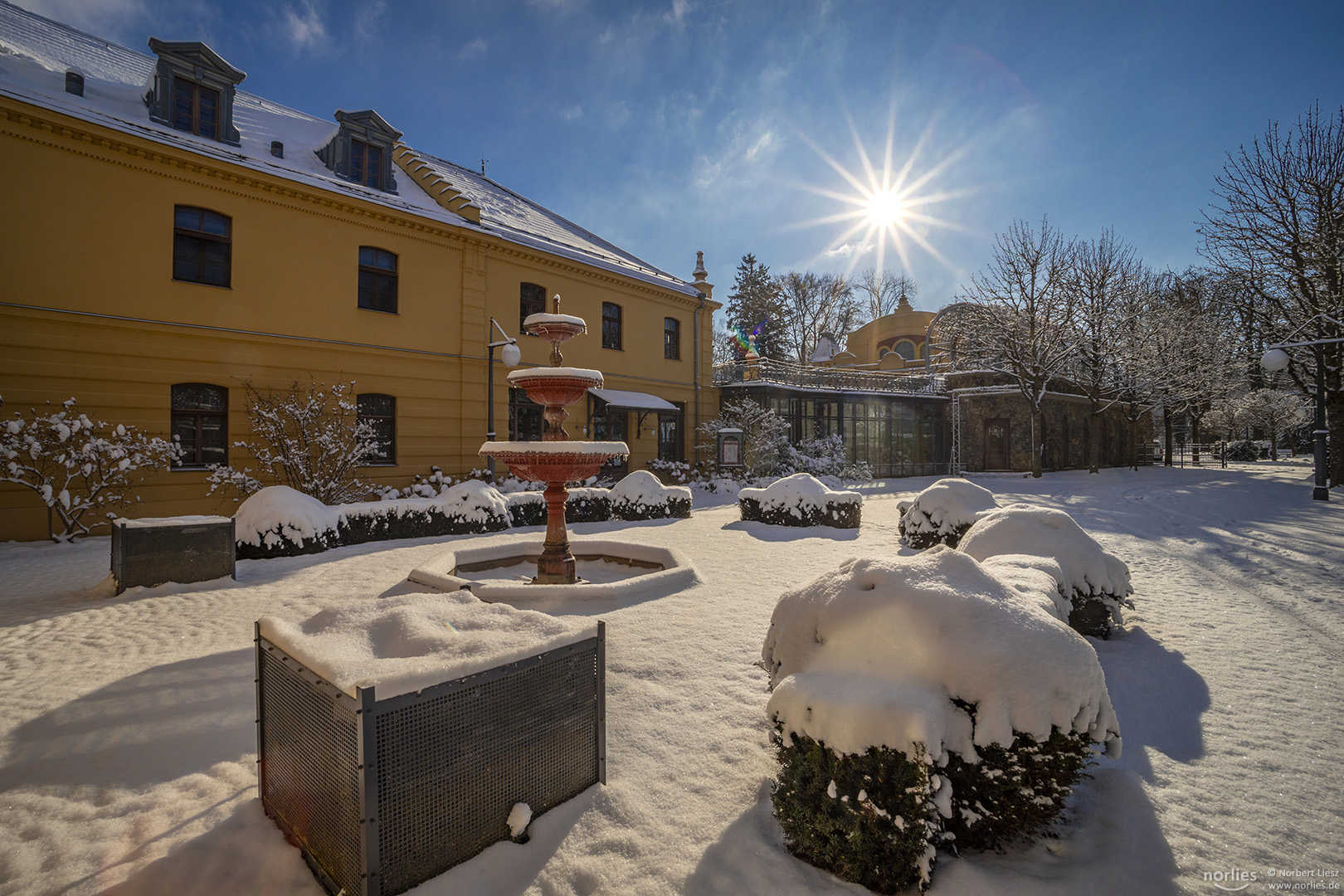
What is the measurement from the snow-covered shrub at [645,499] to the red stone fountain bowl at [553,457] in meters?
6.46

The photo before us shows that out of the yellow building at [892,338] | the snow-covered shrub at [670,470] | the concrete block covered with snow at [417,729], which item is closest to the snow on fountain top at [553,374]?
the concrete block covered with snow at [417,729]

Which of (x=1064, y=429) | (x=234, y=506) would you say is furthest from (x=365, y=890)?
(x=1064, y=429)

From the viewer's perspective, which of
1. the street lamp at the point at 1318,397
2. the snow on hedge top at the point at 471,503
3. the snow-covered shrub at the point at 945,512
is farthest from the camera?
the street lamp at the point at 1318,397

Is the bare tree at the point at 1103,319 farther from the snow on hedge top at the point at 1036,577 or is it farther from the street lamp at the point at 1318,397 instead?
the snow on hedge top at the point at 1036,577

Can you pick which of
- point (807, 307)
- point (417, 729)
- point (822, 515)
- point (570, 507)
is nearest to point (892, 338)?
point (807, 307)

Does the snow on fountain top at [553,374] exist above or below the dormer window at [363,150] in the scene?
below

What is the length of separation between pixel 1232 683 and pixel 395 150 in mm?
21514

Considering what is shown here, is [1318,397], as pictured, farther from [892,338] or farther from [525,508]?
[892,338]

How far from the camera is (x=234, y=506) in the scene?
12.0 metres

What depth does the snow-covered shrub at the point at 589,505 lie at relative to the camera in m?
12.3

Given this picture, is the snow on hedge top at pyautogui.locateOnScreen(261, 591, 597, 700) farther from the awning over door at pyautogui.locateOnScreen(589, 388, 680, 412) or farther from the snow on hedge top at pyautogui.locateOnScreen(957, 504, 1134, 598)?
the awning over door at pyautogui.locateOnScreen(589, 388, 680, 412)

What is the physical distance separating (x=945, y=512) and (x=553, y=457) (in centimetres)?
607

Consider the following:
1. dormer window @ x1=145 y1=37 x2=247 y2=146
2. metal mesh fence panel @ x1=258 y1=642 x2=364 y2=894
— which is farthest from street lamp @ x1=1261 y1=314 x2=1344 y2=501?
dormer window @ x1=145 y1=37 x2=247 y2=146

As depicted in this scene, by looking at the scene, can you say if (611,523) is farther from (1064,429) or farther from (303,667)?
(1064,429)
